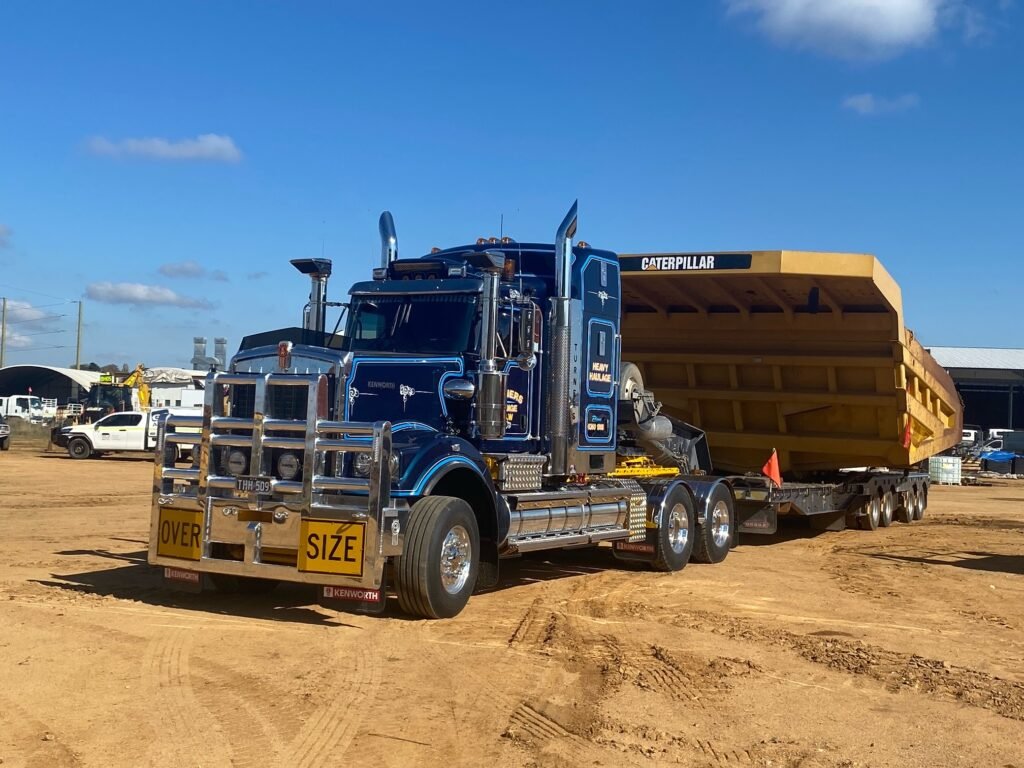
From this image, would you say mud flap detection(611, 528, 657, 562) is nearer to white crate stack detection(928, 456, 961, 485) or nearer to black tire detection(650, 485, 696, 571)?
black tire detection(650, 485, 696, 571)

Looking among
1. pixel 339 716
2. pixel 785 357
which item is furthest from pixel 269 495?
pixel 785 357

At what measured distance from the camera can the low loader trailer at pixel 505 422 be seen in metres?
7.90

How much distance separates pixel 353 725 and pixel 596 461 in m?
5.94

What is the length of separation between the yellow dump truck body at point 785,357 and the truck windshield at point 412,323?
13.5ft

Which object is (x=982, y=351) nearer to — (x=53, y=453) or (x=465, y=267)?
(x=53, y=453)

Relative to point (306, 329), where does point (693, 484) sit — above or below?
below

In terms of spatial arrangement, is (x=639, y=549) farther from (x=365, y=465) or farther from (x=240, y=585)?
(x=365, y=465)

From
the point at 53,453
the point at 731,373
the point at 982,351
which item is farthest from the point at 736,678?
the point at 982,351

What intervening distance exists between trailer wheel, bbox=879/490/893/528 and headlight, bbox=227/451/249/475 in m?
13.0

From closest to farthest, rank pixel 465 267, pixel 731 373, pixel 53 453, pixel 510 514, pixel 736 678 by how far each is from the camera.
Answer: pixel 736 678 < pixel 510 514 < pixel 465 267 < pixel 731 373 < pixel 53 453

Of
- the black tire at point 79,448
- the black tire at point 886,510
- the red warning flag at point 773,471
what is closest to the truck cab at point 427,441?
the red warning flag at point 773,471

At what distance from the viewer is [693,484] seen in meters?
12.7

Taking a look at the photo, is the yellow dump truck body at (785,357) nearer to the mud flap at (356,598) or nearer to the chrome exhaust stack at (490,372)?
the chrome exhaust stack at (490,372)

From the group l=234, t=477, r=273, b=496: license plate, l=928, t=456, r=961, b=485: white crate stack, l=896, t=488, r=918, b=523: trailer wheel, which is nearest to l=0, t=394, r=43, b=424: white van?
l=928, t=456, r=961, b=485: white crate stack
